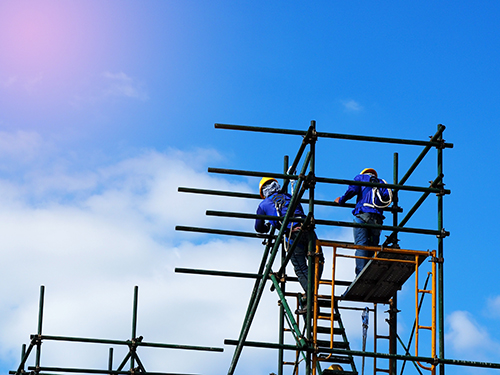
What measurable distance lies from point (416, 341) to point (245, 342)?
92.1 inches

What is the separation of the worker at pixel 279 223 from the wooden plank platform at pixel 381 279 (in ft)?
2.71

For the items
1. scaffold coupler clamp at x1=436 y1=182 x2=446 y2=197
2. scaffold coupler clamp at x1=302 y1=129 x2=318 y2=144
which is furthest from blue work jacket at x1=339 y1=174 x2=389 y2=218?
scaffold coupler clamp at x1=302 y1=129 x2=318 y2=144

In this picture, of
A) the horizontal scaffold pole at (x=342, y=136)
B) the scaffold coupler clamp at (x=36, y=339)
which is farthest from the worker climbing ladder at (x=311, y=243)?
the scaffold coupler clamp at (x=36, y=339)

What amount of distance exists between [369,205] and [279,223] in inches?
56.1

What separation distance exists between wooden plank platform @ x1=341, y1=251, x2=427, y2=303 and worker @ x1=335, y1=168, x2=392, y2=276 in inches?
15.3

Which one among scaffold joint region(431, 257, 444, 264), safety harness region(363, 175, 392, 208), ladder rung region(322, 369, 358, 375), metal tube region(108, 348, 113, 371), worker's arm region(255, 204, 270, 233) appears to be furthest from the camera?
metal tube region(108, 348, 113, 371)

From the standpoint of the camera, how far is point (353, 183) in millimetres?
13875

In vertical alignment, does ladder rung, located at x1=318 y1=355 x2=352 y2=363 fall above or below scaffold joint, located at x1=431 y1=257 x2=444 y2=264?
below

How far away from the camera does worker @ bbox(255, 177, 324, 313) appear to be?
587 inches

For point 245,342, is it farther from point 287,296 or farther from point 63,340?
point 63,340

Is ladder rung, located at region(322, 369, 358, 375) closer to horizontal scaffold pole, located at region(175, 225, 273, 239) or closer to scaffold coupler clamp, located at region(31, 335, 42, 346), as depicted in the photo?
horizontal scaffold pole, located at region(175, 225, 273, 239)

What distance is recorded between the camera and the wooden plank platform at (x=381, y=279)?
45.9 feet

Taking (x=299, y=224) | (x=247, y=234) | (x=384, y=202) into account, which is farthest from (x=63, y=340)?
(x=384, y=202)

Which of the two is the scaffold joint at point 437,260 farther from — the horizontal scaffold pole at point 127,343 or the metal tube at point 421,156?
the horizontal scaffold pole at point 127,343
